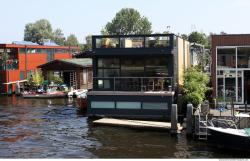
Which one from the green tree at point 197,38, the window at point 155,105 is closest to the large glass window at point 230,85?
the window at point 155,105

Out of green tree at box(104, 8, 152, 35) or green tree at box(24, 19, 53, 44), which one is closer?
green tree at box(104, 8, 152, 35)

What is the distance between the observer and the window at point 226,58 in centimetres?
3123

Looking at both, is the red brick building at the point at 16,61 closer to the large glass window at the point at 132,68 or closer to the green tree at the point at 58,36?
the large glass window at the point at 132,68

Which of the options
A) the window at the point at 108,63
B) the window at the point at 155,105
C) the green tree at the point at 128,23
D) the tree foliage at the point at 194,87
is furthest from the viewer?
A: the green tree at the point at 128,23

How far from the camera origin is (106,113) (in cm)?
3123

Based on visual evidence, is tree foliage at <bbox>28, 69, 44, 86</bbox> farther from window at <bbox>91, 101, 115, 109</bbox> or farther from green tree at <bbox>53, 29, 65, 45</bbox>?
green tree at <bbox>53, 29, 65, 45</bbox>

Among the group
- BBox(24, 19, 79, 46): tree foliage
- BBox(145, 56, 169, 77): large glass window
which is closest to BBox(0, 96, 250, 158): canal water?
BBox(145, 56, 169, 77): large glass window

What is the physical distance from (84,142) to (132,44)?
9.86 metres

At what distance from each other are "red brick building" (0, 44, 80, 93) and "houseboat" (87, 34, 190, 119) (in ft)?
86.4

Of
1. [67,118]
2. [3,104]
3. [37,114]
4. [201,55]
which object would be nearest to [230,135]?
[67,118]

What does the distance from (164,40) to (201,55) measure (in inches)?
915

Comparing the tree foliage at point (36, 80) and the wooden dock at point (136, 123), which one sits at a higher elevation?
the tree foliage at point (36, 80)

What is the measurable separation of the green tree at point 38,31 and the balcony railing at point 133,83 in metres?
118

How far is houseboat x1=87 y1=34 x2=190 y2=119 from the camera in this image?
30266 mm
